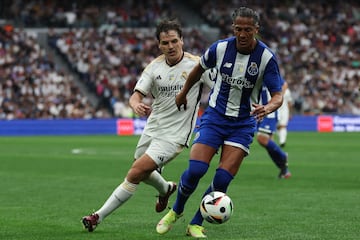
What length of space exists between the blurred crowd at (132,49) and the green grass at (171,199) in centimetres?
1581

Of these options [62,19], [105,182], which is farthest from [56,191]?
[62,19]

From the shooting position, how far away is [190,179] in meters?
9.31

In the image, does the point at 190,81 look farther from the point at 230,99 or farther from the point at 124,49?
the point at 124,49

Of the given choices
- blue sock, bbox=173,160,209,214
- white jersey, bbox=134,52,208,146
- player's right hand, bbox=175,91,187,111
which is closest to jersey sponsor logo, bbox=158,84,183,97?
white jersey, bbox=134,52,208,146

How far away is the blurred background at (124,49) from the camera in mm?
41562

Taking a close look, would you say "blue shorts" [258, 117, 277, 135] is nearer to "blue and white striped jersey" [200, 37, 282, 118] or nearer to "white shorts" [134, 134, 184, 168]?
"white shorts" [134, 134, 184, 168]

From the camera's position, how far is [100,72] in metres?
44.0

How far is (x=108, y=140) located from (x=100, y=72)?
10.4 metres

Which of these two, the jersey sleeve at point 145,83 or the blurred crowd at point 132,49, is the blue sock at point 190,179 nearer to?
the jersey sleeve at point 145,83

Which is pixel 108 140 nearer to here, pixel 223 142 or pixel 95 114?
pixel 95 114

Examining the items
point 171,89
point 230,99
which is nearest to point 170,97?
point 171,89

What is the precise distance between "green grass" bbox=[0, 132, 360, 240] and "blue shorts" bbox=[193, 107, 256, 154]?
3.31 feet

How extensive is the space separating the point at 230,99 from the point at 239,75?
11.6 inches

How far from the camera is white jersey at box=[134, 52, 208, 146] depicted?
9.99 m
